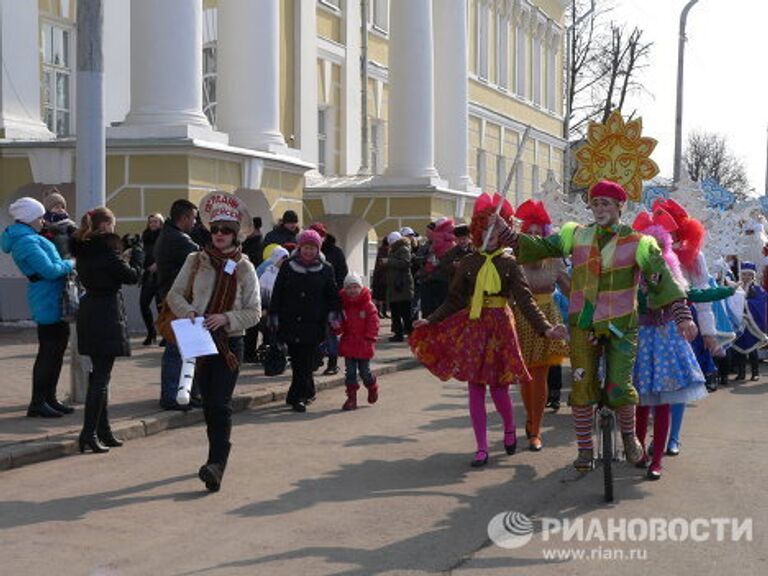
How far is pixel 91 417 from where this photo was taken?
31.7 feet

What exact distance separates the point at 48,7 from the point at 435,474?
14.4 meters

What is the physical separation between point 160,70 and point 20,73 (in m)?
2.41

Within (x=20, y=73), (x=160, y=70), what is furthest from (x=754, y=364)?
(x=20, y=73)

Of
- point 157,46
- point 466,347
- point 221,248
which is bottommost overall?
point 466,347

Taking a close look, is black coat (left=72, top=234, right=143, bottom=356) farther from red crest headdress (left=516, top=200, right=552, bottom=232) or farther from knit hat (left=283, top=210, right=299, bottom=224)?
knit hat (left=283, top=210, right=299, bottom=224)

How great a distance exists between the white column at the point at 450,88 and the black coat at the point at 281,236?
710 inches

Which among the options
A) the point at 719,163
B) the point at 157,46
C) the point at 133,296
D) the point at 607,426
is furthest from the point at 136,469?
the point at 719,163

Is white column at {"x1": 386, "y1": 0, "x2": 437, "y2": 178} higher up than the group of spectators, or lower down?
higher up

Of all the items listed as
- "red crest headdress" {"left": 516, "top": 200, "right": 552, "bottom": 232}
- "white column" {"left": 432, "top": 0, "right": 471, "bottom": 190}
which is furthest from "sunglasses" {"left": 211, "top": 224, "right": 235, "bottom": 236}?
"white column" {"left": 432, "top": 0, "right": 471, "bottom": 190}

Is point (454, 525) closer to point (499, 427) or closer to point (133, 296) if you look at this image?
point (499, 427)

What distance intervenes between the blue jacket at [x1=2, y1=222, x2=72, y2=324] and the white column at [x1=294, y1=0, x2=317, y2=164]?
18458mm

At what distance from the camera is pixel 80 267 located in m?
9.73

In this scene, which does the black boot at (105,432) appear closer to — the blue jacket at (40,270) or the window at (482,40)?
the blue jacket at (40,270)

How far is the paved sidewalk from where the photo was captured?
978cm
